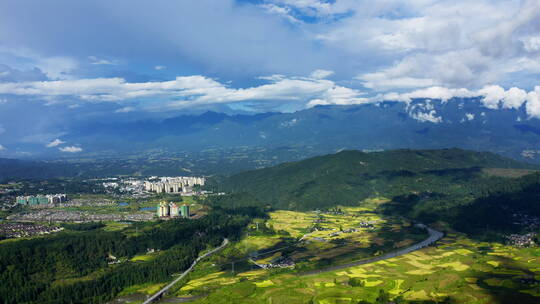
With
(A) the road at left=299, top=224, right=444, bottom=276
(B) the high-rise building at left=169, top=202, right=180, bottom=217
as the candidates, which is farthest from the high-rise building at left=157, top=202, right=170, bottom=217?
(A) the road at left=299, top=224, right=444, bottom=276

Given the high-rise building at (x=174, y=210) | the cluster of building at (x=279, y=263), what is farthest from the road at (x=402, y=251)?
the high-rise building at (x=174, y=210)

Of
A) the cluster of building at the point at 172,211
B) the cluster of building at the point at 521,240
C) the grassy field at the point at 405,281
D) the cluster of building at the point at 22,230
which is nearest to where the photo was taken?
the grassy field at the point at 405,281

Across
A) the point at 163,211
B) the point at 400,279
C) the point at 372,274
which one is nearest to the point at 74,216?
the point at 163,211

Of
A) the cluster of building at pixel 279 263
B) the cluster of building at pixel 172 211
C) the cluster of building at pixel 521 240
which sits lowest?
the cluster of building at pixel 521 240

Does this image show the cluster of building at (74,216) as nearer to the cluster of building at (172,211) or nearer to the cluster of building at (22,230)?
the cluster of building at (172,211)

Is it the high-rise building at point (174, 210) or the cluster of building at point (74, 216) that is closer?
the cluster of building at point (74, 216)

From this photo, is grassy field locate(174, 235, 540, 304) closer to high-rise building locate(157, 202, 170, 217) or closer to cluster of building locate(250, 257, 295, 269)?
cluster of building locate(250, 257, 295, 269)

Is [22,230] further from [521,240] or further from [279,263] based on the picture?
[521,240]

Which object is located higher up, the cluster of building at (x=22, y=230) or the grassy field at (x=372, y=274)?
the cluster of building at (x=22, y=230)

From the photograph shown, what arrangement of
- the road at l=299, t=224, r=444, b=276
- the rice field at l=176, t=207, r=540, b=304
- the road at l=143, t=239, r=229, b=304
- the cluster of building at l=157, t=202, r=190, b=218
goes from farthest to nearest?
1. the cluster of building at l=157, t=202, r=190, b=218
2. the road at l=299, t=224, r=444, b=276
3. the road at l=143, t=239, r=229, b=304
4. the rice field at l=176, t=207, r=540, b=304
